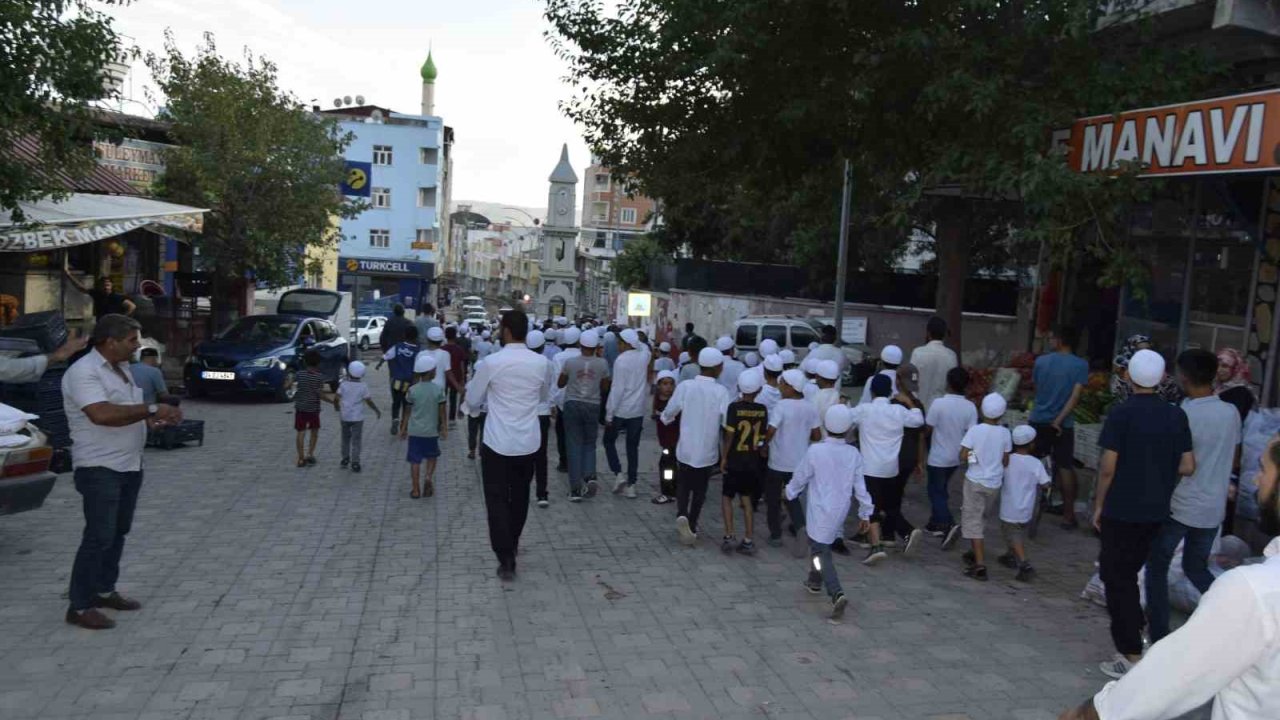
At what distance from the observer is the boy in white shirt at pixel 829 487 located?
22.8ft

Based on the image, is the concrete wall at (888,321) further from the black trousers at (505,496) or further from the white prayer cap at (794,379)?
the black trousers at (505,496)

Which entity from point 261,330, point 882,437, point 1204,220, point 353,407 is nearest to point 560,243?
point 261,330

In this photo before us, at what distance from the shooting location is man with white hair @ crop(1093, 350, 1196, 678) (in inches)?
222

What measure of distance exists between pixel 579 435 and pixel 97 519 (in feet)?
16.8

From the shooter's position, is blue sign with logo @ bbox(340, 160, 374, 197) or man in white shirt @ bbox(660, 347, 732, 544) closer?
man in white shirt @ bbox(660, 347, 732, 544)

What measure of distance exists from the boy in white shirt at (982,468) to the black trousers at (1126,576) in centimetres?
194

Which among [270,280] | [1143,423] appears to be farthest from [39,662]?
[270,280]

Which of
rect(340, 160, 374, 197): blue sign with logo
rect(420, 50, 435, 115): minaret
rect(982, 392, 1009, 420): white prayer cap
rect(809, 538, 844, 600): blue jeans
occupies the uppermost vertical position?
rect(420, 50, 435, 115): minaret

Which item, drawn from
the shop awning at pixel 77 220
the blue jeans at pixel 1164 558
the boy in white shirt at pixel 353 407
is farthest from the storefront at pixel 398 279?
the blue jeans at pixel 1164 558

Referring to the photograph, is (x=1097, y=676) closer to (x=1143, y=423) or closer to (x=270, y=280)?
(x=1143, y=423)

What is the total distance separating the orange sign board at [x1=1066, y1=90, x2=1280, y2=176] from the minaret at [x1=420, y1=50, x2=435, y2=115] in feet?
289

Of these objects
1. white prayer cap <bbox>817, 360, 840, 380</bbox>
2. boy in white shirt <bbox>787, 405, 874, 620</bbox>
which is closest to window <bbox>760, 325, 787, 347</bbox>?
white prayer cap <bbox>817, 360, 840, 380</bbox>

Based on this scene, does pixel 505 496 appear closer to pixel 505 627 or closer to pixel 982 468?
pixel 505 627

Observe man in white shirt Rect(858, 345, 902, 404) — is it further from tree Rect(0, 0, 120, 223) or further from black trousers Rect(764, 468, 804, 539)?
tree Rect(0, 0, 120, 223)
